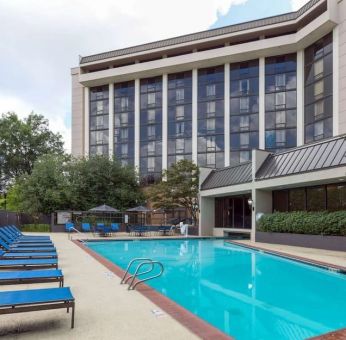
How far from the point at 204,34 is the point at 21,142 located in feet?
94.1

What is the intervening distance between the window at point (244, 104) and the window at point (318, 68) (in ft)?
26.6

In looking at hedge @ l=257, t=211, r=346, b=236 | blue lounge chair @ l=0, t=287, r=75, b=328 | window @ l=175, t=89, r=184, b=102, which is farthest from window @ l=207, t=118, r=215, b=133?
blue lounge chair @ l=0, t=287, r=75, b=328

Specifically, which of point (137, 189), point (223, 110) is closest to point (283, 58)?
point (223, 110)

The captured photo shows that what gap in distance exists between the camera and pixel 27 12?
16016 millimetres

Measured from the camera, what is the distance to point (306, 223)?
18.5 m

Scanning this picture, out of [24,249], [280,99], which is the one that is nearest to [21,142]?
[280,99]

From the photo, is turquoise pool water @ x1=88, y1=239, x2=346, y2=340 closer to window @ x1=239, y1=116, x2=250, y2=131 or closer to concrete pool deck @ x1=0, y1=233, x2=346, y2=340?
concrete pool deck @ x1=0, y1=233, x2=346, y2=340

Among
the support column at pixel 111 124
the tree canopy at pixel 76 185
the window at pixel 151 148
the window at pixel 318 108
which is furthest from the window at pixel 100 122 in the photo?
the window at pixel 318 108

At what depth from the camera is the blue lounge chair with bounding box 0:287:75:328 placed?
4.89 m

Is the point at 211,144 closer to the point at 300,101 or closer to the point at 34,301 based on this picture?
the point at 300,101

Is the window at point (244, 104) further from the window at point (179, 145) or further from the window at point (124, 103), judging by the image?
the window at point (124, 103)

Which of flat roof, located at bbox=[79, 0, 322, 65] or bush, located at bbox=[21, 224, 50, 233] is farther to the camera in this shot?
flat roof, located at bbox=[79, 0, 322, 65]

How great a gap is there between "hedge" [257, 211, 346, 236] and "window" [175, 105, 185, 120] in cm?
2748

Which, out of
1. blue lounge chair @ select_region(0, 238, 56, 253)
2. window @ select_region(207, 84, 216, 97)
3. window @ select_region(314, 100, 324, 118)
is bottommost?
blue lounge chair @ select_region(0, 238, 56, 253)
